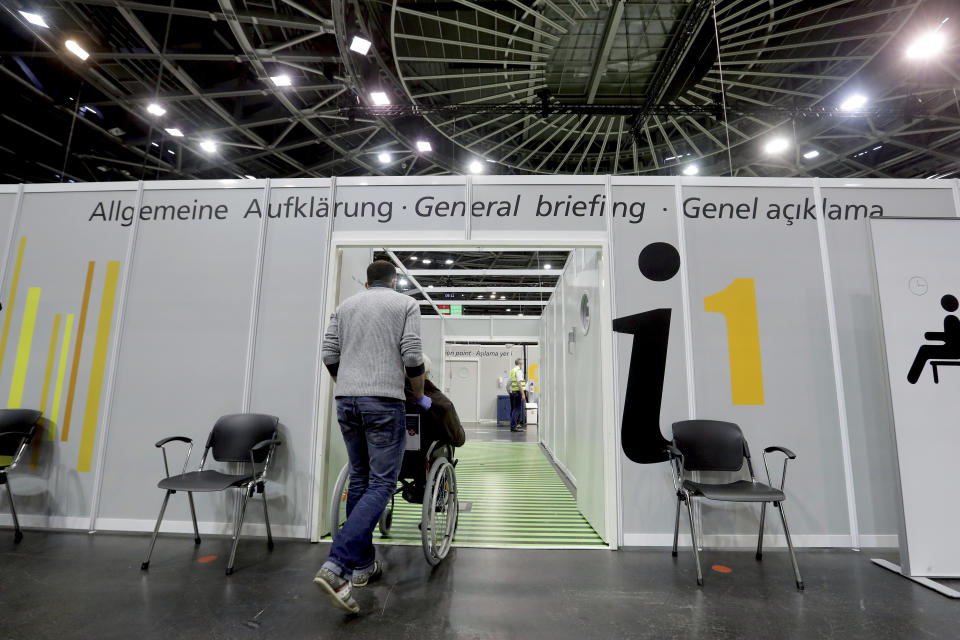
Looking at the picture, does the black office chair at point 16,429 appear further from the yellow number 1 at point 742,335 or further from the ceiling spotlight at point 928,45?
the ceiling spotlight at point 928,45

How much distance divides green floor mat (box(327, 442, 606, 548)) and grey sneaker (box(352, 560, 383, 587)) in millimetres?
600

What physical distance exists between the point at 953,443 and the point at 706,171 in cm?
887

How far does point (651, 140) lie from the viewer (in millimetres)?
8570

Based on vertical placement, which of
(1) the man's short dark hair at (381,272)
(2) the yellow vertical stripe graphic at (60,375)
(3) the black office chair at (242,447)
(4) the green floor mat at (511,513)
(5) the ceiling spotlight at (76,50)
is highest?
(5) the ceiling spotlight at (76,50)

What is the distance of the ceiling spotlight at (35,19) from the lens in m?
4.88

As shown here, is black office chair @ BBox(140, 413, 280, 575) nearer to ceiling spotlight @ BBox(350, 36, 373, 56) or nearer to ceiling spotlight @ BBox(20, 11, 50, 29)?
ceiling spotlight @ BBox(350, 36, 373, 56)

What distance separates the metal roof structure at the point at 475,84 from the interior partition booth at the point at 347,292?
1.81 m

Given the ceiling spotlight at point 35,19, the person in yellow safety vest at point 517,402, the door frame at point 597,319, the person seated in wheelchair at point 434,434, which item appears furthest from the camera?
the person in yellow safety vest at point 517,402

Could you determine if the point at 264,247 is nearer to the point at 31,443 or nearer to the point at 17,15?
the point at 31,443

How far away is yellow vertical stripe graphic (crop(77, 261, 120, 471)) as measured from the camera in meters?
3.18

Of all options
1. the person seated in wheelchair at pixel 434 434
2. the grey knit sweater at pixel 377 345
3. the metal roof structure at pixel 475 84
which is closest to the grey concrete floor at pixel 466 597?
the person seated in wheelchair at pixel 434 434

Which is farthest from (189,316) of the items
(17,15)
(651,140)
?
(651,140)

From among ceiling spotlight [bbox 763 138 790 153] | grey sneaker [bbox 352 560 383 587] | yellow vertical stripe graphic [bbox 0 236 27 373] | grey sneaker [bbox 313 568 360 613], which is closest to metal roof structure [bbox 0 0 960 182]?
ceiling spotlight [bbox 763 138 790 153]

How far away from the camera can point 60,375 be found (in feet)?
10.8
